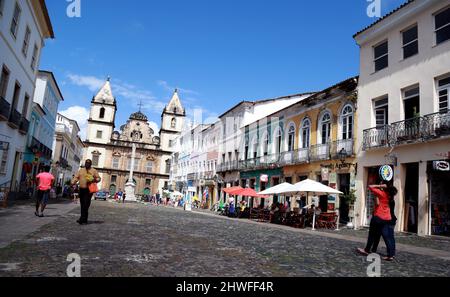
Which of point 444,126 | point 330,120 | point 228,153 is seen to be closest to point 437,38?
point 444,126

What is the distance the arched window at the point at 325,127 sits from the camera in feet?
68.6

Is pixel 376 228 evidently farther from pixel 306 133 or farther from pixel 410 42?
pixel 306 133

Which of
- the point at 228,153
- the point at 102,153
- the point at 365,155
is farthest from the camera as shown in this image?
the point at 102,153

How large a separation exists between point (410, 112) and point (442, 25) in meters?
3.55

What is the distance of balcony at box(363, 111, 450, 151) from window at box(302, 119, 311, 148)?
552 cm

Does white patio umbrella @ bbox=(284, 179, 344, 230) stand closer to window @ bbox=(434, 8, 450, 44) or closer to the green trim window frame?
window @ bbox=(434, 8, 450, 44)

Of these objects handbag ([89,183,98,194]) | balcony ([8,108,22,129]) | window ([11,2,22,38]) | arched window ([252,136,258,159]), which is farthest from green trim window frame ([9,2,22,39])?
arched window ([252,136,258,159])

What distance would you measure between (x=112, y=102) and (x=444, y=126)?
6832 centimetres

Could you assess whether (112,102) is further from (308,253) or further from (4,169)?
(308,253)

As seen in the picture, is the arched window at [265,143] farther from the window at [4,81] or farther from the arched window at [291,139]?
the window at [4,81]

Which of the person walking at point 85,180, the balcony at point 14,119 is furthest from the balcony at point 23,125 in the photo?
the person walking at point 85,180

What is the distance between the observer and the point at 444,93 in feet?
45.8

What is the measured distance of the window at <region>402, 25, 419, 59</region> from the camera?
1545 cm

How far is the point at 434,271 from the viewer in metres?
6.14
